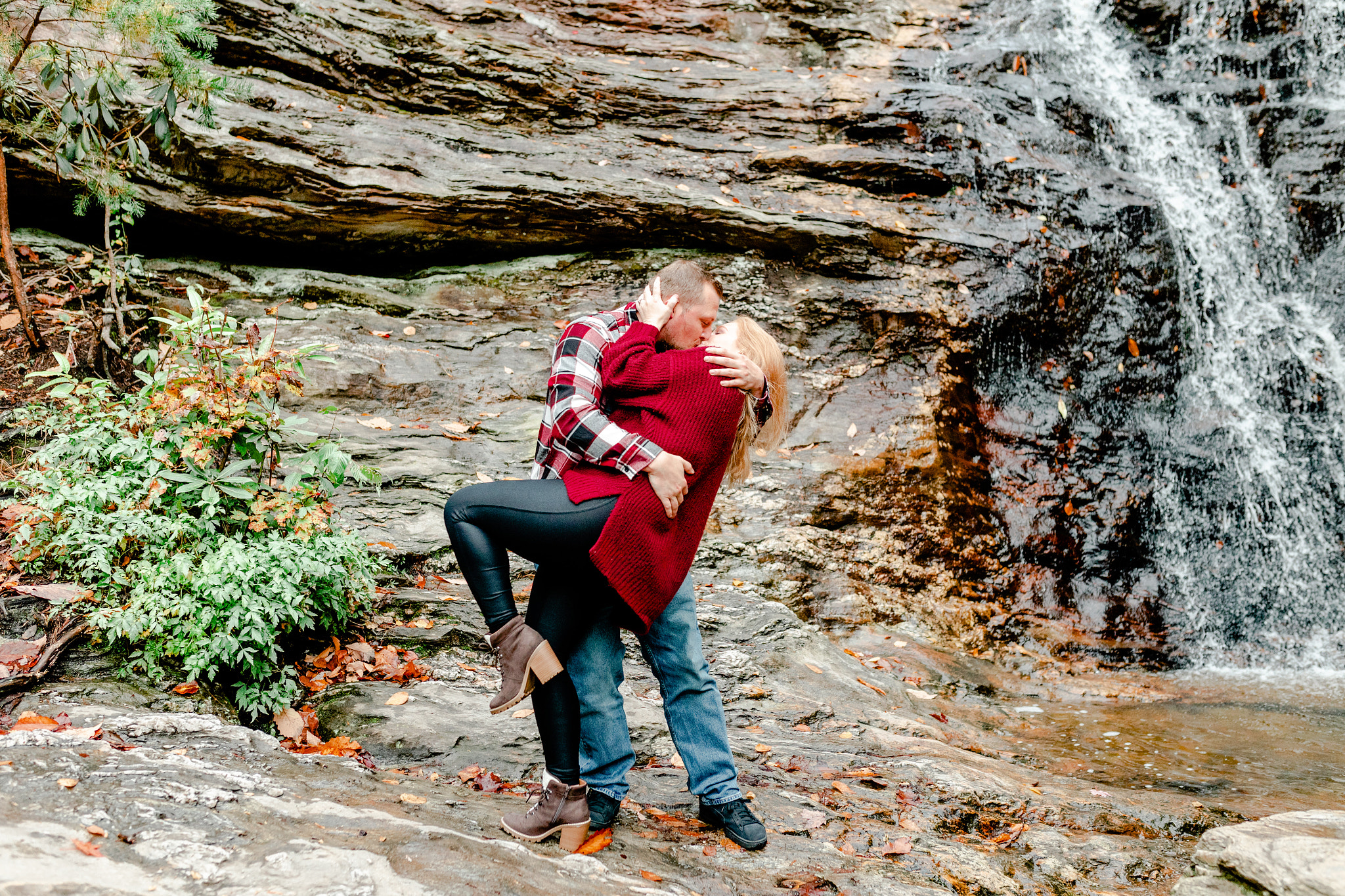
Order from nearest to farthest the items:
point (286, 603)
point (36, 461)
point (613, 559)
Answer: point (613, 559) → point (286, 603) → point (36, 461)

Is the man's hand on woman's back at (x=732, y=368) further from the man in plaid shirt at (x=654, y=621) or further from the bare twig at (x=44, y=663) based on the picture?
the bare twig at (x=44, y=663)

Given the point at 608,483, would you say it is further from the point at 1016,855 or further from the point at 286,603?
the point at 1016,855

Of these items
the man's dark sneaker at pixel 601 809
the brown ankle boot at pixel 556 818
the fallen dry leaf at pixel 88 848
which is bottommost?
the man's dark sneaker at pixel 601 809

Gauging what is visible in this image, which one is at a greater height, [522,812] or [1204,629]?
[522,812]

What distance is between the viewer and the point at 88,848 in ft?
6.95

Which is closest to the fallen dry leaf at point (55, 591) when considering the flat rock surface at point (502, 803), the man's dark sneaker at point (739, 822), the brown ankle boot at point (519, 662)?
the flat rock surface at point (502, 803)

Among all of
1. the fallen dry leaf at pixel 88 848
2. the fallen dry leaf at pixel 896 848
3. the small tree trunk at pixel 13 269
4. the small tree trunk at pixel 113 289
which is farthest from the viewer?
the small tree trunk at pixel 113 289

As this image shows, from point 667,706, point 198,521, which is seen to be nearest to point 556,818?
point 667,706

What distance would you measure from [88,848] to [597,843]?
149 centimetres

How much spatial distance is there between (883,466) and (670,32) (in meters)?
6.20

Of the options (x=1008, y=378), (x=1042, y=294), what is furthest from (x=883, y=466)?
(x=1042, y=294)

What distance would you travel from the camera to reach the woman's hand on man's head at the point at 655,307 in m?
2.96

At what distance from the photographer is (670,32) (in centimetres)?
1005

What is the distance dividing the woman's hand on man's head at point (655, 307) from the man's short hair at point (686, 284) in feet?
0.06
